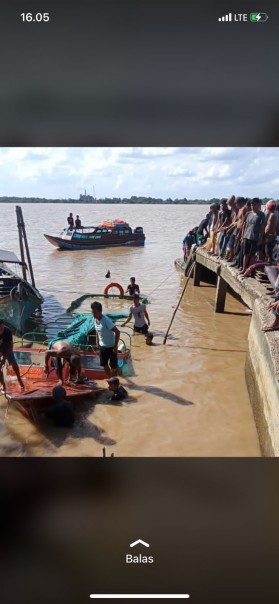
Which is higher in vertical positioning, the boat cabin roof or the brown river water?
the boat cabin roof

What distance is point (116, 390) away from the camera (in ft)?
20.2

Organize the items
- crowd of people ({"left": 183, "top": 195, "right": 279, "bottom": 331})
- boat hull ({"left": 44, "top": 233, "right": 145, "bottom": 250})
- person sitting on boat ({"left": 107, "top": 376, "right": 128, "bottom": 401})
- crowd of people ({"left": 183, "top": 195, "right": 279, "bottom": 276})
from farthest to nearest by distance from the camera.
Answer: boat hull ({"left": 44, "top": 233, "right": 145, "bottom": 250}) < crowd of people ({"left": 183, "top": 195, "right": 279, "bottom": 276}) < crowd of people ({"left": 183, "top": 195, "right": 279, "bottom": 331}) < person sitting on boat ({"left": 107, "top": 376, "right": 128, "bottom": 401})

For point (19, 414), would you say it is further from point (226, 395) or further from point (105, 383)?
point (226, 395)

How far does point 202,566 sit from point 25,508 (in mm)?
876

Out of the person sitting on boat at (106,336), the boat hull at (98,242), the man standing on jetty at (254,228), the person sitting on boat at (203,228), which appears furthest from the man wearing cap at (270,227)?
the boat hull at (98,242)

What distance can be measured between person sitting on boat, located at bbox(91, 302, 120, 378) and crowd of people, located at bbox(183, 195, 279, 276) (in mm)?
3057

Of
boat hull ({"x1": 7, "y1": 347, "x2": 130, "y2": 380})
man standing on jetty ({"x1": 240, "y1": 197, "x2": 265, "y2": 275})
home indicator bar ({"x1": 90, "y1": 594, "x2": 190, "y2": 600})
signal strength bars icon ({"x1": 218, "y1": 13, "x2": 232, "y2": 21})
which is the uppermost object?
signal strength bars icon ({"x1": 218, "y1": 13, "x2": 232, "y2": 21})

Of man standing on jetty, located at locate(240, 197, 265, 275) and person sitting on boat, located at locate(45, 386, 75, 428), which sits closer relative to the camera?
person sitting on boat, located at locate(45, 386, 75, 428)

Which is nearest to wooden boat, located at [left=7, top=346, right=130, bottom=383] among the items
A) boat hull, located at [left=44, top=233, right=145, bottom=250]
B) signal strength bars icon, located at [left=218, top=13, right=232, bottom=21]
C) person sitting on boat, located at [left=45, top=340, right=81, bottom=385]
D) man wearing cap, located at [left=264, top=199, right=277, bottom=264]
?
person sitting on boat, located at [left=45, top=340, right=81, bottom=385]

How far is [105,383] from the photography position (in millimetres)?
6676

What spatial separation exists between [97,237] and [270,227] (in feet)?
63.6

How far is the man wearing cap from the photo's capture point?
659cm

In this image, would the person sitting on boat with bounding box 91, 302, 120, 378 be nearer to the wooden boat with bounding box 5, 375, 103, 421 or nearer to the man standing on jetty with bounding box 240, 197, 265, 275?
the wooden boat with bounding box 5, 375, 103, 421

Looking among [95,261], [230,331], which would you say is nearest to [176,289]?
[230,331]
